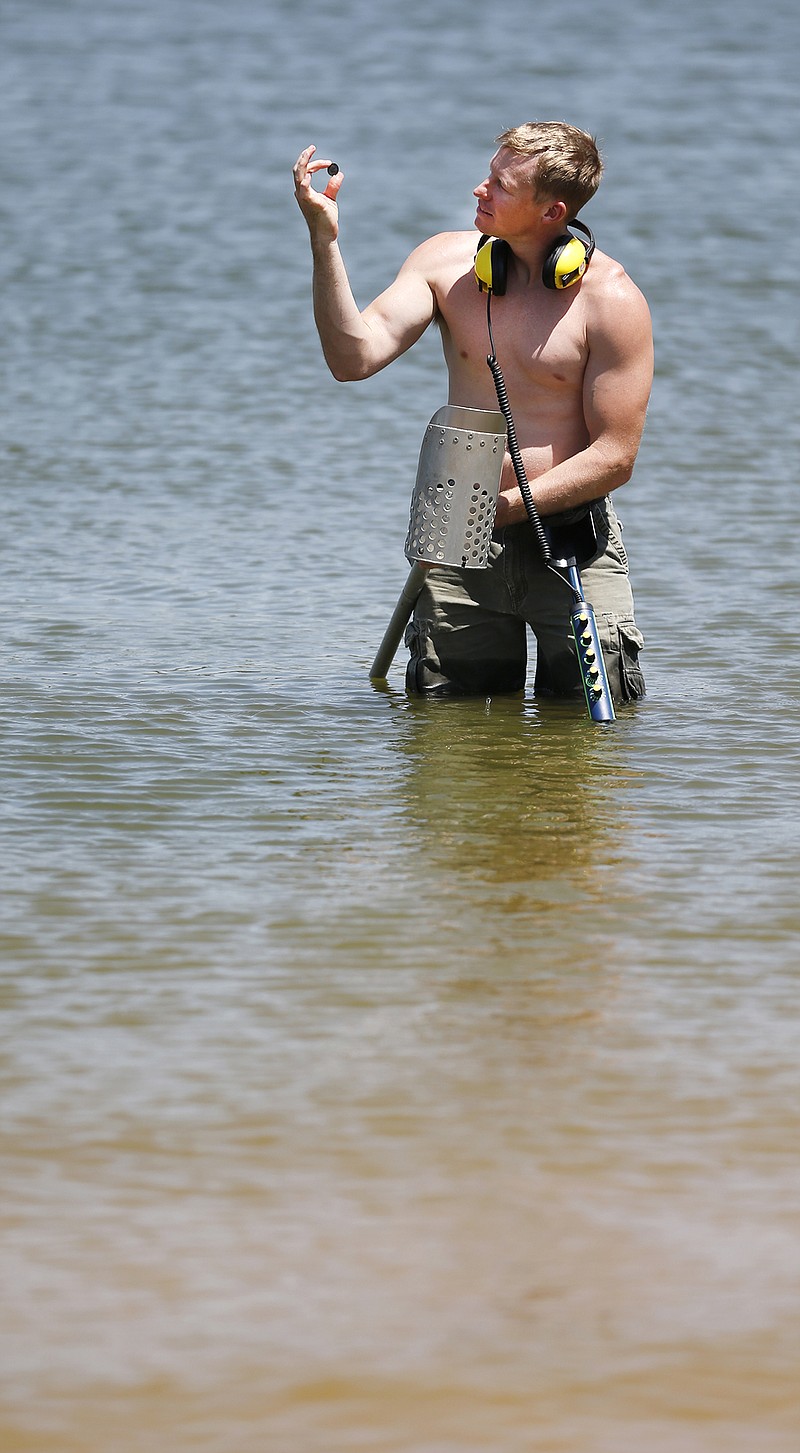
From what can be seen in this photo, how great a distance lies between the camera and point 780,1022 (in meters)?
3.57

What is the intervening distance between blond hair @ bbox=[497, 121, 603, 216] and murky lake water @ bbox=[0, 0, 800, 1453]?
133 cm

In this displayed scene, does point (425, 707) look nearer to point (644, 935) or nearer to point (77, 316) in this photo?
point (644, 935)

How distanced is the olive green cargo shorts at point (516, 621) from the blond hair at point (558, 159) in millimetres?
753

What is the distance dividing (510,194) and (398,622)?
120 cm

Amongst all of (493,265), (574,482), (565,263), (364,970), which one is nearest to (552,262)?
(565,263)

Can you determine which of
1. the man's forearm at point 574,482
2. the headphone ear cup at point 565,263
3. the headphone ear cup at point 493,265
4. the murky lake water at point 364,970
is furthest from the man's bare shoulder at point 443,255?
the murky lake water at point 364,970

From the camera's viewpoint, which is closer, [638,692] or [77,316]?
[638,692]

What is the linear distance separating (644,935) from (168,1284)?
1.51 meters

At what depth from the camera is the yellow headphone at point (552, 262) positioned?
16.5 feet

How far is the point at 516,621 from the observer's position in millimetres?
5512

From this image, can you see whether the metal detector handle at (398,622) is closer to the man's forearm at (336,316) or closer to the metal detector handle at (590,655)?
the metal detector handle at (590,655)

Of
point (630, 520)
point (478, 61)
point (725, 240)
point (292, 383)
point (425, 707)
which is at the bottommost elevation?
point (425, 707)

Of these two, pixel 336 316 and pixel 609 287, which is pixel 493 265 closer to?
pixel 609 287

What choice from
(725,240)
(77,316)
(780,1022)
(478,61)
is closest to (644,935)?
(780,1022)
